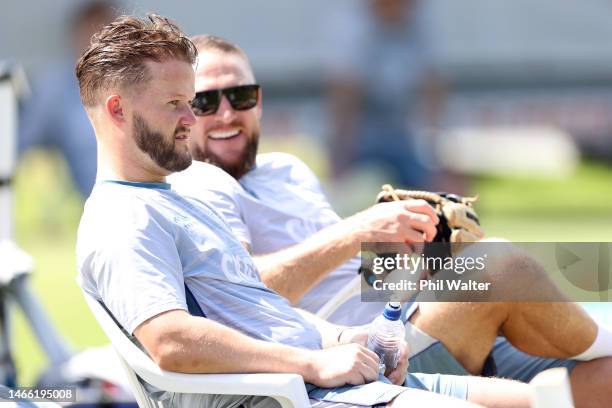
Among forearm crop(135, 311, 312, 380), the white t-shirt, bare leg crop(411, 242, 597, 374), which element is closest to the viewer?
forearm crop(135, 311, 312, 380)

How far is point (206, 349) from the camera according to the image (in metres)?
2.54

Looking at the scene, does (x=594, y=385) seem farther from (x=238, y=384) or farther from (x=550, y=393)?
(x=238, y=384)

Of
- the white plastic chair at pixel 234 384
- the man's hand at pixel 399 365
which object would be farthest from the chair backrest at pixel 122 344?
the man's hand at pixel 399 365

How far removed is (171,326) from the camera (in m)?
2.50

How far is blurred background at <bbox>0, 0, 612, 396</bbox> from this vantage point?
1020cm

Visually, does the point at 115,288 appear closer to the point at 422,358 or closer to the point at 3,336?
the point at 422,358

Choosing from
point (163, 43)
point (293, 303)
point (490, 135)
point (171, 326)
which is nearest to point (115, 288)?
point (171, 326)

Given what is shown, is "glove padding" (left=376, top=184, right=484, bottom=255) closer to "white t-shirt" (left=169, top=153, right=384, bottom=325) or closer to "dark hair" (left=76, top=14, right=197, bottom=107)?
"white t-shirt" (left=169, top=153, right=384, bottom=325)

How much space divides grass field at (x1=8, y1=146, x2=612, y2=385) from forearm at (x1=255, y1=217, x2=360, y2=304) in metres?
3.93

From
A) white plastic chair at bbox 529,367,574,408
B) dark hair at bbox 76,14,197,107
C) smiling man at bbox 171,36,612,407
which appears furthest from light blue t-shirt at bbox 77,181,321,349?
white plastic chair at bbox 529,367,574,408

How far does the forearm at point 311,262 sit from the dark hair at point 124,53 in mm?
726

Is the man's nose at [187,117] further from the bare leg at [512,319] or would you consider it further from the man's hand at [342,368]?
the bare leg at [512,319]

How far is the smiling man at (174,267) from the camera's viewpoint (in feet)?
8.33

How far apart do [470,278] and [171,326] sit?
0.99 meters
